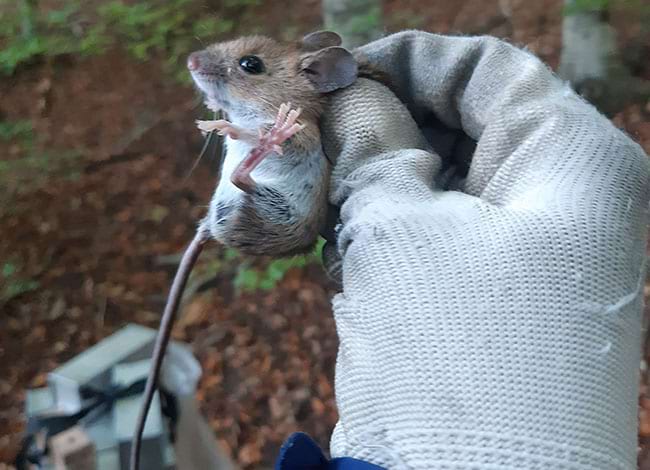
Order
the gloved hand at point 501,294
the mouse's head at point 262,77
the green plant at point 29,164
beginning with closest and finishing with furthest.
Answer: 1. the gloved hand at point 501,294
2. the mouse's head at point 262,77
3. the green plant at point 29,164

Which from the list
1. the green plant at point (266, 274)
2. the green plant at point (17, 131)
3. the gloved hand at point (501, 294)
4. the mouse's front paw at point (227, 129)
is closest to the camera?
the gloved hand at point (501, 294)

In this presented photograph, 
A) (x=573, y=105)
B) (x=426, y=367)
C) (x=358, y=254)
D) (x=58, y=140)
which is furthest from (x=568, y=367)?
(x=58, y=140)

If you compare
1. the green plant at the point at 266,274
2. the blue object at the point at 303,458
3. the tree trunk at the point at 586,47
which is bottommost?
the green plant at the point at 266,274

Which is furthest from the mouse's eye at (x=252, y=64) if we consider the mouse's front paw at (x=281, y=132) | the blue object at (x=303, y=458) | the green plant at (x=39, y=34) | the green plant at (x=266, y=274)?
the green plant at (x=39, y=34)

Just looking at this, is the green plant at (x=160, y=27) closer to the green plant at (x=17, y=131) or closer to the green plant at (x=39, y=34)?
the green plant at (x=39, y=34)

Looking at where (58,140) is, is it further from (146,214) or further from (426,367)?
(426,367)

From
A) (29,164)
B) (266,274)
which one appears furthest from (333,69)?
(29,164)

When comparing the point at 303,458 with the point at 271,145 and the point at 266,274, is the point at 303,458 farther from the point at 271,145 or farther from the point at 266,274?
the point at 266,274
